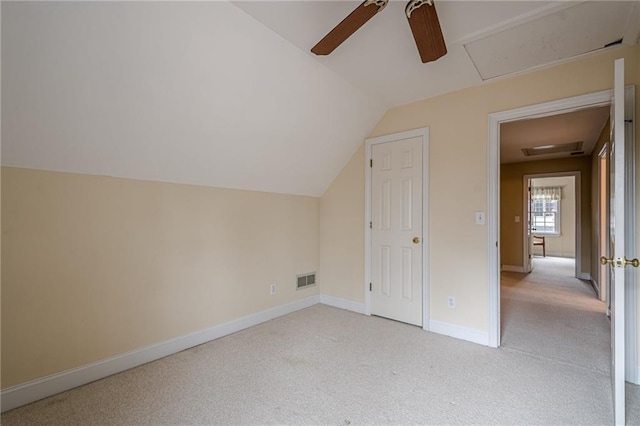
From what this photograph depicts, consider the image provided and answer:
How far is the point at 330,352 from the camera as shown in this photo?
2.45m

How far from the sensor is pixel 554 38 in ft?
6.49

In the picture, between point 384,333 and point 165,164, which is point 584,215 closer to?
point 384,333

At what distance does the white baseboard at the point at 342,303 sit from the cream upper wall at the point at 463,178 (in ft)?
2.96

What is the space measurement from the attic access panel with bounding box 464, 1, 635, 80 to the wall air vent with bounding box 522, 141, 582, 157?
3.37 m

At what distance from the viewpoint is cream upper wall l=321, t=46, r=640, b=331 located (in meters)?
2.51

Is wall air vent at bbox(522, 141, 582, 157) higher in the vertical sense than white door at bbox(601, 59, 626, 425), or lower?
higher

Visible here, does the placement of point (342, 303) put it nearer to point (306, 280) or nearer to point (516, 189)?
point (306, 280)

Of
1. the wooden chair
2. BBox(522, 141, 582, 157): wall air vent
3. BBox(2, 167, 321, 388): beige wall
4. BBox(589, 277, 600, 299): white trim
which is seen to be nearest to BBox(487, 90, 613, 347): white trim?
BBox(2, 167, 321, 388): beige wall

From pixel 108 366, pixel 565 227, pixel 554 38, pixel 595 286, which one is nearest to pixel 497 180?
pixel 554 38

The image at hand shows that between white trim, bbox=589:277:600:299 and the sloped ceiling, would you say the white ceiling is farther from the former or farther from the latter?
white trim, bbox=589:277:600:299

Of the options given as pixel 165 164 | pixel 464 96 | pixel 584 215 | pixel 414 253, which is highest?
pixel 464 96

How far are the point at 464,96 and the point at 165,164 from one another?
286 cm

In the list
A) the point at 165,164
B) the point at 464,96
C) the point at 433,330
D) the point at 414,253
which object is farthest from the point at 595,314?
the point at 165,164

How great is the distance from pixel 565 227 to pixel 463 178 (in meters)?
8.72
